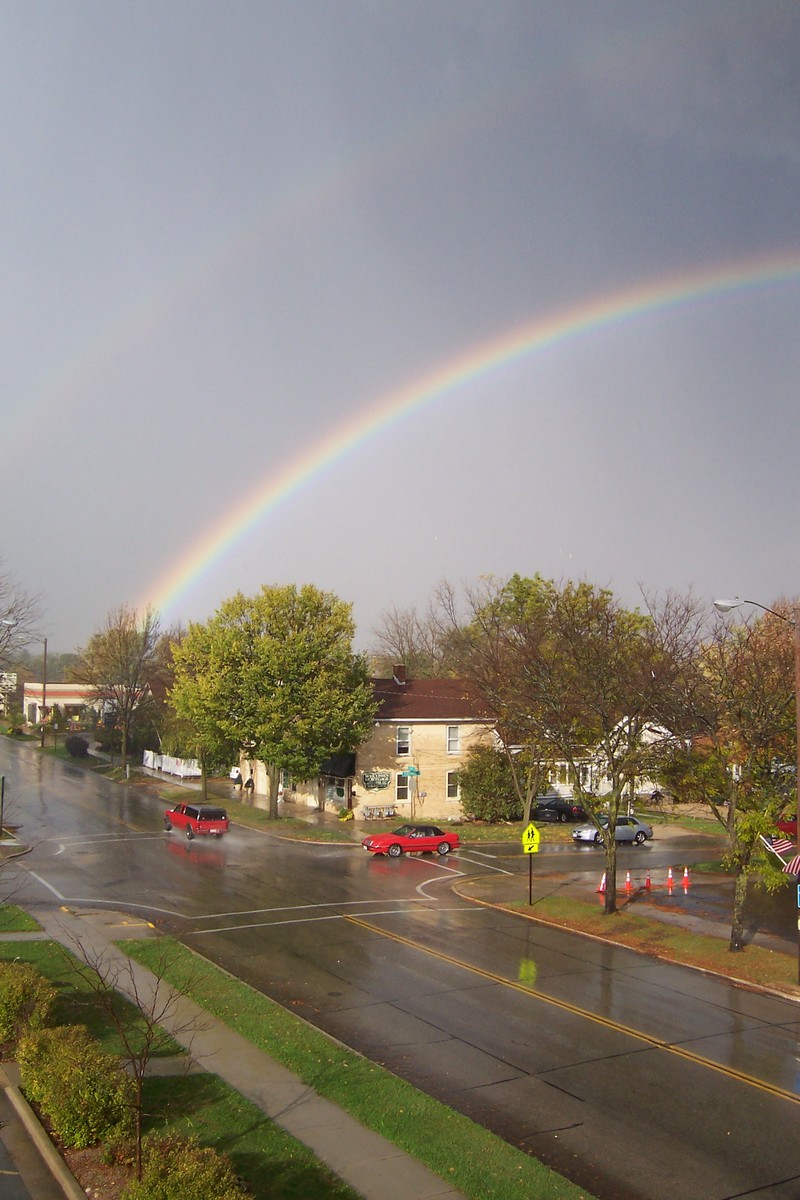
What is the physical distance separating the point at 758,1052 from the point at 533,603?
4310cm

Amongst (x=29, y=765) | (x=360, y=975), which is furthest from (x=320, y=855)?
(x=29, y=765)

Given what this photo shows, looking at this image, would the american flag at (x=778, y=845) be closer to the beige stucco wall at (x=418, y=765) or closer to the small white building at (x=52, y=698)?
the beige stucco wall at (x=418, y=765)

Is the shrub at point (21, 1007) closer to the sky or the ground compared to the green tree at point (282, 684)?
closer to the ground

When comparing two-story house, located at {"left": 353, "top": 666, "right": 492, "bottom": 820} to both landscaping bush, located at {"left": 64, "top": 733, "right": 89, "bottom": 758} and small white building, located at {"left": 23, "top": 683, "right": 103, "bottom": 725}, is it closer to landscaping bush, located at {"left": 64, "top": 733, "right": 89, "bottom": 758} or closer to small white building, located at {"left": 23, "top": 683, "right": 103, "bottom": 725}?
landscaping bush, located at {"left": 64, "top": 733, "right": 89, "bottom": 758}

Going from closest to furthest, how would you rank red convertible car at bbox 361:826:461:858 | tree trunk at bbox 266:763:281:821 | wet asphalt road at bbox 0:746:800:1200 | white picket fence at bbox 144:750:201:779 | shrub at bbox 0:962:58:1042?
wet asphalt road at bbox 0:746:800:1200
shrub at bbox 0:962:58:1042
red convertible car at bbox 361:826:461:858
tree trunk at bbox 266:763:281:821
white picket fence at bbox 144:750:201:779

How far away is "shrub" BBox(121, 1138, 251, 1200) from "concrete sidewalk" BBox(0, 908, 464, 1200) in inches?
63.6

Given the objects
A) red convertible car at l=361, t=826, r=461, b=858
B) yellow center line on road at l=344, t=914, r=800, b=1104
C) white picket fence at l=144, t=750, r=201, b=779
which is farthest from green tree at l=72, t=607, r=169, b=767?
yellow center line on road at l=344, t=914, r=800, b=1104

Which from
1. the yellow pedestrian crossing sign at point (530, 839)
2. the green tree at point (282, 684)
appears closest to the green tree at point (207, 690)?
the green tree at point (282, 684)

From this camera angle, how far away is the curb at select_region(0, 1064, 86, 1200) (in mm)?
10430

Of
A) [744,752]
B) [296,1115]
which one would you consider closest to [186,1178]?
[296,1115]

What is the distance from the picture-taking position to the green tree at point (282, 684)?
46.3 meters

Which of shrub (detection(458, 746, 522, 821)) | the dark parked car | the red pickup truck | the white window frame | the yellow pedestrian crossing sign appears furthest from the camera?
the dark parked car

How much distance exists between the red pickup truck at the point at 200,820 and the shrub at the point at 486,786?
15.3m

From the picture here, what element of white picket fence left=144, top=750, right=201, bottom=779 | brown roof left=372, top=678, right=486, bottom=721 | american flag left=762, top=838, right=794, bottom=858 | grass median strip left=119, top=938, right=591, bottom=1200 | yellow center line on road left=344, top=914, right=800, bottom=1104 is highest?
brown roof left=372, top=678, right=486, bottom=721
